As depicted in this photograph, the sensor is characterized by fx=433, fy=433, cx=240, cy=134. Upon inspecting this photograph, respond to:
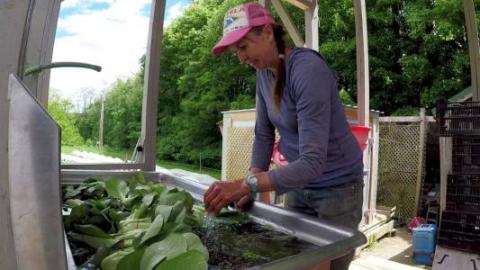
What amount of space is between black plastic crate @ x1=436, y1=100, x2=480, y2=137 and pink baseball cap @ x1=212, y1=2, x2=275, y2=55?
2.18 meters

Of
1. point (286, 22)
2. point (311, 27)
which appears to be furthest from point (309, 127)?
point (286, 22)

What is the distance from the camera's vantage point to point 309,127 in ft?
3.92

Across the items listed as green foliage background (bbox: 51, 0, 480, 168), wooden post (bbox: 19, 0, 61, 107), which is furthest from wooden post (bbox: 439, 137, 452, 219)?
green foliage background (bbox: 51, 0, 480, 168)

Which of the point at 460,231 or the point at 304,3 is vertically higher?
the point at 304,3

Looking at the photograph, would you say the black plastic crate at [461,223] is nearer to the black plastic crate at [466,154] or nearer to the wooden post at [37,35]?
the black plastic crate at [466,154]

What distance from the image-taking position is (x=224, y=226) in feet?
4.25

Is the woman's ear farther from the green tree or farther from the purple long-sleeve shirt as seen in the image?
the green tree

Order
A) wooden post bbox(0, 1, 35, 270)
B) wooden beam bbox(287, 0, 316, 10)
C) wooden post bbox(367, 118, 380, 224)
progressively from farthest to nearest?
wooden post bbox(367, 118, 380, 224) → wooden beam bbox(287, 0, 316, 10) → wooden post bbox(0, 1, 35, 270)

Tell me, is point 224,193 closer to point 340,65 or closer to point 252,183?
point 252,183

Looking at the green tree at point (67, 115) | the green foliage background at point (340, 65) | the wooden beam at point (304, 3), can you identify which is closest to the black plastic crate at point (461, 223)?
the wooden beam at point (304, 3)

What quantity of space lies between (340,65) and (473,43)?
9.60 metres

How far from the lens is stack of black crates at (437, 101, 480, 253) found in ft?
9.61

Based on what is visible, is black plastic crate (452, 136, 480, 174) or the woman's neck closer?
the woman's neck

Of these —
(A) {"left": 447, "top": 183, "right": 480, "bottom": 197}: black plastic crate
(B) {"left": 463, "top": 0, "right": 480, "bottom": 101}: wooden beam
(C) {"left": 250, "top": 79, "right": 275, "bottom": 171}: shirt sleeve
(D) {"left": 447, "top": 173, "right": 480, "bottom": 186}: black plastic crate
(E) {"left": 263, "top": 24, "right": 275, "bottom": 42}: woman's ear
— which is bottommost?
(A) {"left": 447, "top": 183, "right": 480, "bottom": 197}: black plastic crate
